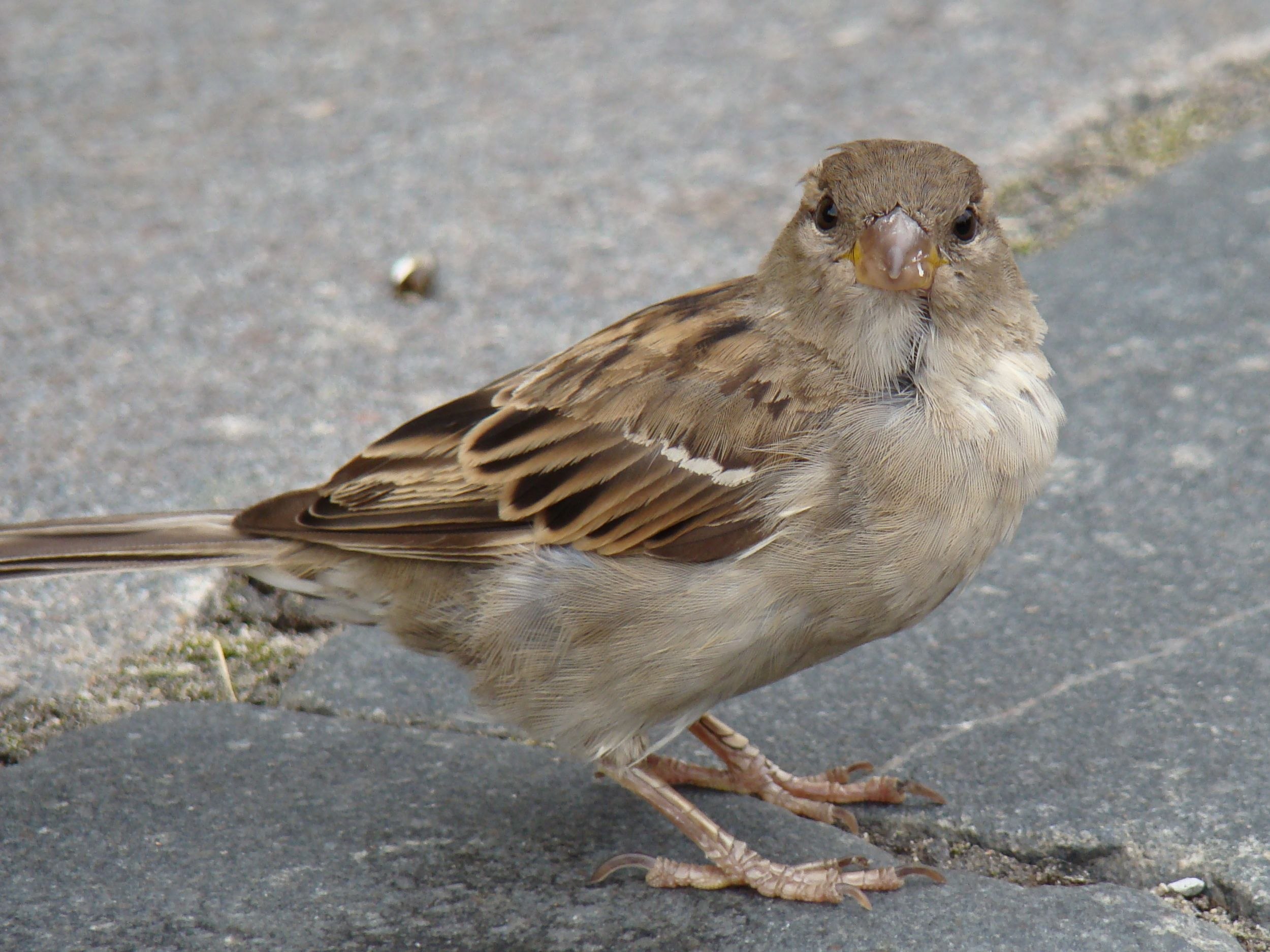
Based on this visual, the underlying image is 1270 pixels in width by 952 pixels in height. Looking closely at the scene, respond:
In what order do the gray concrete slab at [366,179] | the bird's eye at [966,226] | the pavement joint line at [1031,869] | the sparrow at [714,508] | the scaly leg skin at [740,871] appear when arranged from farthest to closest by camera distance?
1. the gray concrete slab at [366,179]
2. the bird's eye at [966,226]
3. the sparrow at [714,508]
4. the scaly leg skin at [740,871]
5. the pavement joint line at [1031,869]

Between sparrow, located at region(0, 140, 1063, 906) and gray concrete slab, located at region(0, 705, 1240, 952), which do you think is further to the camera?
sparrow, located at region(0, 140, 1063, 906)

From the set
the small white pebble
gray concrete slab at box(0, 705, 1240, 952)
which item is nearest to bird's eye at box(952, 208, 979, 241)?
gray concrete slab at box(0, 705, 1240, 952)

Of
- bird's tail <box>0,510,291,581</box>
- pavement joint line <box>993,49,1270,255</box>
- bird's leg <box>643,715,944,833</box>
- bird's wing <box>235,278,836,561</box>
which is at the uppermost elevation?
pavement joint line <box>993,49,1270,255</box>

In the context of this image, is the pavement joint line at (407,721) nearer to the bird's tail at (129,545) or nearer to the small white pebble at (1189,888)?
the bird's tail at (129,545)

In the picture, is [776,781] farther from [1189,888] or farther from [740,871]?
[1189,888]

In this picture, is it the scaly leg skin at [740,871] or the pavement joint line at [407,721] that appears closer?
the scaly leg skin at [740,871]

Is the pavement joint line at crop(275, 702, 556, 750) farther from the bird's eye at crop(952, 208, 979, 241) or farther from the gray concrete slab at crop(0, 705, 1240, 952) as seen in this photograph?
the bird's eye at crop(952, 208, 979, 241)

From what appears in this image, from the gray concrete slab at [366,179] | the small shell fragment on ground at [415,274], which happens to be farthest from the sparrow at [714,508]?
the small shell fragment on ground at [415,274]

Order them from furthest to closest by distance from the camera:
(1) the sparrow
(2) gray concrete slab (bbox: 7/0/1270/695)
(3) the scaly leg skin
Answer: (2) gray concrete slab (bbox: 7/0/1270/695), (1) the sparrow, (3) the scaly leg skin
